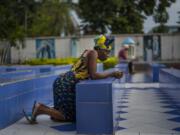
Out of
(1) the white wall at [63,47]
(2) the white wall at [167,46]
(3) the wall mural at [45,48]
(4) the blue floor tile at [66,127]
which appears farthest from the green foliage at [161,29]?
(4) the blue floor tile at [66,127]

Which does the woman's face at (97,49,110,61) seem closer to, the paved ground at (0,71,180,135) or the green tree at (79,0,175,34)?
the paved ground at (0,71,180,135)

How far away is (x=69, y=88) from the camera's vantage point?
737cm

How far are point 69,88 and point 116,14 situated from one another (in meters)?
36.8

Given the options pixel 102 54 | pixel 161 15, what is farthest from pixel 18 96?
pixel 161 15

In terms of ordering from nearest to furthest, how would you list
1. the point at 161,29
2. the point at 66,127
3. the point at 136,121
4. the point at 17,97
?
the point at 66,127, the point at 136,121, the point at 17,97, the point at 161,29

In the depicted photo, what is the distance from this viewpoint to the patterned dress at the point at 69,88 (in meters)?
7.33

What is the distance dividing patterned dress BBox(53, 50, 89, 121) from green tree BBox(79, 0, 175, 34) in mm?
34754

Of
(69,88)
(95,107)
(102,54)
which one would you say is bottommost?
(95,107)

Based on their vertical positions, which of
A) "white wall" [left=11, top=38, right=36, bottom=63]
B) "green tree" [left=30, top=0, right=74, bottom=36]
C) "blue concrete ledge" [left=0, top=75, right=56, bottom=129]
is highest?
→ "green tree" [left=30, top=0, right=74, bottom=36]

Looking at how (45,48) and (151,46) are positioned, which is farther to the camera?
(45,48)

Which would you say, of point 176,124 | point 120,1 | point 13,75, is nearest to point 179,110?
point 176,124

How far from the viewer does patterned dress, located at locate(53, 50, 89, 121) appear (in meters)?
7.33

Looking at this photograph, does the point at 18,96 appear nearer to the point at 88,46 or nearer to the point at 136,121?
the point at 136,121

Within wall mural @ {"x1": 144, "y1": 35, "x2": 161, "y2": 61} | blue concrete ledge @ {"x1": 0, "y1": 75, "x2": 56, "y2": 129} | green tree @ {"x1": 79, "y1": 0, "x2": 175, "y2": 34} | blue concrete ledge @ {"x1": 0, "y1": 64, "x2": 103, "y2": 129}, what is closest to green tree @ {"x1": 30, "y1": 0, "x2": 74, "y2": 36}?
green tree @ {"x1": 79, "y1": 0, "x2": 175, "y2": 34}
